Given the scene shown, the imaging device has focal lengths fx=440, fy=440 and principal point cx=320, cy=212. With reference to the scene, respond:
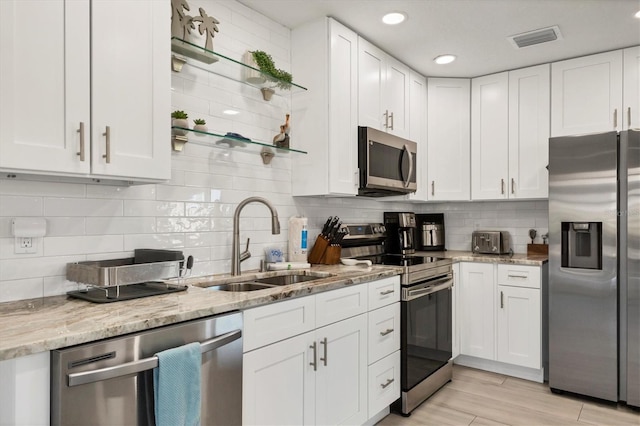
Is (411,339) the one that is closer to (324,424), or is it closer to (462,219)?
(324,424)

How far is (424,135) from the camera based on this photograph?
3873 millimetres

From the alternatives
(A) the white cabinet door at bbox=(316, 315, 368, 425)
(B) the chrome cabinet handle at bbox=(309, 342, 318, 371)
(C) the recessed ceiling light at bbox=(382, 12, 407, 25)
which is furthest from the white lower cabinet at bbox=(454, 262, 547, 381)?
(C) the recessed ceiling light at bbox=(382, 12, 407, 25)

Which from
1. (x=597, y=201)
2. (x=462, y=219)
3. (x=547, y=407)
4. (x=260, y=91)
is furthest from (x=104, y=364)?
(x=462, y=219)

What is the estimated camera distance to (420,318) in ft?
9.52

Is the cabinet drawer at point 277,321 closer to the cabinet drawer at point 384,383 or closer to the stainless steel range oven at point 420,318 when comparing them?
the cabinet drawer at point 384,383

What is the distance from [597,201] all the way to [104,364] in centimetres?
302

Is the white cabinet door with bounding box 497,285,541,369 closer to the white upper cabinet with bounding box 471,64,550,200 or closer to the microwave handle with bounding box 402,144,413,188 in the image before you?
the white upper cabinet with bounding box 471,64,550,200

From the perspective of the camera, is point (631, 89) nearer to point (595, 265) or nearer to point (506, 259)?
point (595, 265)

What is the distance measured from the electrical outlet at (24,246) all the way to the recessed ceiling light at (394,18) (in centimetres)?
228

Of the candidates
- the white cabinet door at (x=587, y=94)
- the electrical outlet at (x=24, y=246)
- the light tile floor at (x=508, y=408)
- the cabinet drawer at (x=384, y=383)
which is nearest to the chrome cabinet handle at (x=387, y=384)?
the cabinet drawer at (x=384, y=383)

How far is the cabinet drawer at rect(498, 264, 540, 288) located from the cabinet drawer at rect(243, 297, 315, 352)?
78.5 inches

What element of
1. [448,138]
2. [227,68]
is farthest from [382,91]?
[227,68]

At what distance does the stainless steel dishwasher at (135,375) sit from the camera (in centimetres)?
120

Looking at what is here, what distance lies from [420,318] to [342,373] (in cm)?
86
